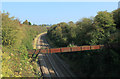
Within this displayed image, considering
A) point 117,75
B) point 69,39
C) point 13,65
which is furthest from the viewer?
point 69,39

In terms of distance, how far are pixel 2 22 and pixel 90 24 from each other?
1132cm

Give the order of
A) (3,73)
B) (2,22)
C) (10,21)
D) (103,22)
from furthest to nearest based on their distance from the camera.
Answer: (103,22)
(10,21)
(2,22)
(3,73)

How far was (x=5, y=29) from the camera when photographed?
1153cm

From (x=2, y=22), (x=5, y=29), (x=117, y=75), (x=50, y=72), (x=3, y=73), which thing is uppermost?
(x=2, y=22)

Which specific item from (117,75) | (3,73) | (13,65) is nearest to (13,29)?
(13,65)

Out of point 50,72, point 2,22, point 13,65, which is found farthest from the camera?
point 50,72

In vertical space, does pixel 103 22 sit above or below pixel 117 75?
above

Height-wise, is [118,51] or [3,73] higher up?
[118,51]

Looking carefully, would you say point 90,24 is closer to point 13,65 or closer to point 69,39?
point 69,39

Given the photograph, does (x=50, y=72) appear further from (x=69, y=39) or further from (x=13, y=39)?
(x=69, y=39)

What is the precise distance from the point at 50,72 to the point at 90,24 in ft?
28.5

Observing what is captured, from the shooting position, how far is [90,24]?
16250 millimetres

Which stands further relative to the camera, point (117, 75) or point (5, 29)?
point (5, 29)

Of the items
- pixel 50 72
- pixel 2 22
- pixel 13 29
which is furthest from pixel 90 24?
pixel 2 22
